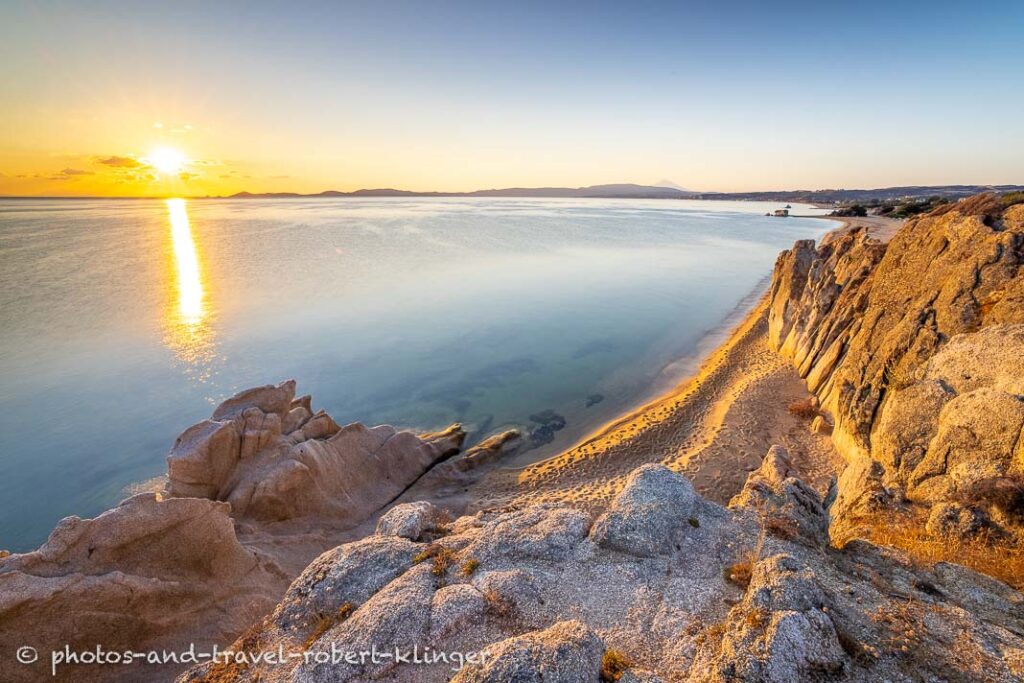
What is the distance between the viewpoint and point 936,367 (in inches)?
642

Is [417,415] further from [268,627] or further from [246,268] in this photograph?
[246,268]

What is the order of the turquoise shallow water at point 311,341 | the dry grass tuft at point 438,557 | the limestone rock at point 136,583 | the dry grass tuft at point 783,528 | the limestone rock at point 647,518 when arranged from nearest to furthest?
the limestone rock at point 136,583 → the dry grass tuft at point 438,557 → the dry grass tuft at point 783,528 → the limestone rock at point 647,518 → the turquoise shallow water at point 311,341

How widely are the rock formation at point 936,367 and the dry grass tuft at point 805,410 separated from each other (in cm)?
103

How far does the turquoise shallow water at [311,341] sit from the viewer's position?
2791cm

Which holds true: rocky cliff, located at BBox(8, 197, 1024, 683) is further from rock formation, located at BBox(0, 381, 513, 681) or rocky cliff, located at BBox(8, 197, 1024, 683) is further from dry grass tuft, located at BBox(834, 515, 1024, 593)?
dry grass tuft, located at BBox(834, 515, 1024, 593)

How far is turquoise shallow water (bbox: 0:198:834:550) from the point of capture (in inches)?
1099

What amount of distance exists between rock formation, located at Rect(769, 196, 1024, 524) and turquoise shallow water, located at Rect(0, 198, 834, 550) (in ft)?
48.2

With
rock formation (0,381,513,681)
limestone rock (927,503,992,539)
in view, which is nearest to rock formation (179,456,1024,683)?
limestone rock (927,503,992,539)

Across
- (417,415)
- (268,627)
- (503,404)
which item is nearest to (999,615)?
(268,627)

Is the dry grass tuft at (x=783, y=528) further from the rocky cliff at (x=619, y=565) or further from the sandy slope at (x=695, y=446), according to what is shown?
the sandy slope at (x=695, y=446)

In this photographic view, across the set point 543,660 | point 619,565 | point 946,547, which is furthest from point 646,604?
point 946,547

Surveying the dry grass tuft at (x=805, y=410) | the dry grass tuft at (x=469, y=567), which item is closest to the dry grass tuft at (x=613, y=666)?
the dry grass tuft at (x=469, y=567)

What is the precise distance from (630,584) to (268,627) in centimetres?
912

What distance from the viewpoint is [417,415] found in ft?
103
